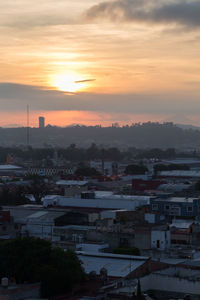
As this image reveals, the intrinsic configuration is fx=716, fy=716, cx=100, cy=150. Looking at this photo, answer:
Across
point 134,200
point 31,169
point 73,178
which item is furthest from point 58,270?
point 31,169

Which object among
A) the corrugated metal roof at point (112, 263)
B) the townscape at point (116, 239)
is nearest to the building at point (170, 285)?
the townscape at point (116, 239)

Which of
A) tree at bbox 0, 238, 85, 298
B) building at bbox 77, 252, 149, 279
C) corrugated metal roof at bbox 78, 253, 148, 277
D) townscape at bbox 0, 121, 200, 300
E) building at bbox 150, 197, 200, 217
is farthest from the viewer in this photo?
building at bbox 150, 197, 200, 217

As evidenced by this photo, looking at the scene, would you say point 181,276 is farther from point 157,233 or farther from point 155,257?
point 157,233

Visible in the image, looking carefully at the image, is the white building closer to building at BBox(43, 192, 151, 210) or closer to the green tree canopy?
building at BBox(43, 192, 151, 210)

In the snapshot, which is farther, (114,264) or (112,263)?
(112,263)

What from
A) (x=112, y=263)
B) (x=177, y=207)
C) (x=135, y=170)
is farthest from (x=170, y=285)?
(x=135, y=170)

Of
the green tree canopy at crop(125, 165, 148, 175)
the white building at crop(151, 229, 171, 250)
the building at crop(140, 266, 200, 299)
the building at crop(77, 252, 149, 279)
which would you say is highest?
the green tree canopy at crop(125, 165, 148, 175)

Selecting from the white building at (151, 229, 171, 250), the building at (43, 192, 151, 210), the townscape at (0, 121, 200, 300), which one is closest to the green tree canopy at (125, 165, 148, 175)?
the townscape at (0, 121, 200, 300)

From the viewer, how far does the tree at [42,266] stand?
18.1 meters

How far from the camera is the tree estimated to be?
18.1 metres

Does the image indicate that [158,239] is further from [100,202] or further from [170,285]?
[100,202]

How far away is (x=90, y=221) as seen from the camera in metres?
29.5

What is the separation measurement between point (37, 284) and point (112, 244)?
6.88 meters

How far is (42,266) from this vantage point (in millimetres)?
18359
